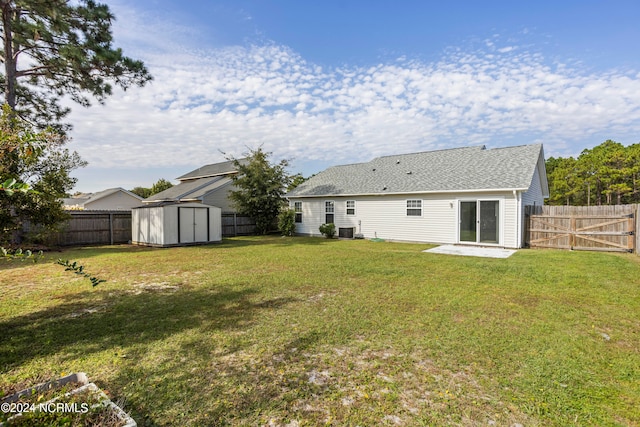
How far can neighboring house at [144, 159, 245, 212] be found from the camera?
22734 mm

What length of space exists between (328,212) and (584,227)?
38.1 feet

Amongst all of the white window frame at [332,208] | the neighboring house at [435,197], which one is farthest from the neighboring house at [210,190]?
the white window frame at [332,208]

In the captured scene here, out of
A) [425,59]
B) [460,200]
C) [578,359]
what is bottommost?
[578,359]

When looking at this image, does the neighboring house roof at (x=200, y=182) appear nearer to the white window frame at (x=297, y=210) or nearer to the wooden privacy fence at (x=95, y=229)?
the white window frame at (x=297, y=210)

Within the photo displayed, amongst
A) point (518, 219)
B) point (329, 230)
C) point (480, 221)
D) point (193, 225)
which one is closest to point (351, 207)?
point (329, 230)

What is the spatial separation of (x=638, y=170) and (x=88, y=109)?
44.9 m

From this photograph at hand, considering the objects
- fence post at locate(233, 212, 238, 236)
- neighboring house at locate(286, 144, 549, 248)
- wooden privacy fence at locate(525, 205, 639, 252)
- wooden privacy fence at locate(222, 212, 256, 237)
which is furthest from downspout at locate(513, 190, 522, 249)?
fence post at locate(233, 212, 238, 236)

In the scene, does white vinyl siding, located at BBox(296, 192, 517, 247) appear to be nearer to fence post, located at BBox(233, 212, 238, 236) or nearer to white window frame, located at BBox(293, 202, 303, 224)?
white window frame, located at BBox(293, 202, 303, 224)

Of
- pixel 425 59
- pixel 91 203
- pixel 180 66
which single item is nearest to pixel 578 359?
pixel 425 59

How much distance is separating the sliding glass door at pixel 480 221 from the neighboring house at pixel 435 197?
0.04 meters

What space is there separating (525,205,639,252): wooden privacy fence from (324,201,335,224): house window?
9.48m

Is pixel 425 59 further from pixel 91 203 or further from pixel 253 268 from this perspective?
pixel 91 203

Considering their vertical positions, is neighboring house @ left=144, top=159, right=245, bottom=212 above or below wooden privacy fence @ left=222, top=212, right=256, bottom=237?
above

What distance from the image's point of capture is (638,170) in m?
30.4
